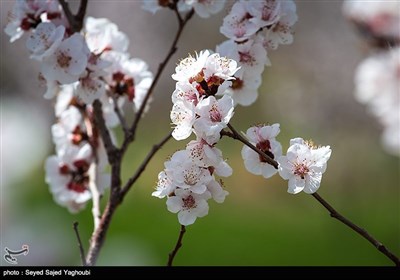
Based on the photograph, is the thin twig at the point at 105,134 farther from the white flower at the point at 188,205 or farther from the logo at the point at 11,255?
the white flower at the point at 188,205

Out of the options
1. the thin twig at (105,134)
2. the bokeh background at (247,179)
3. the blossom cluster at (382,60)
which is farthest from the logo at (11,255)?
the bokeh background at (247,179)

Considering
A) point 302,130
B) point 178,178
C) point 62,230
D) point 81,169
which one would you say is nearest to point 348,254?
point 62,230

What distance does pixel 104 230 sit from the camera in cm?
140

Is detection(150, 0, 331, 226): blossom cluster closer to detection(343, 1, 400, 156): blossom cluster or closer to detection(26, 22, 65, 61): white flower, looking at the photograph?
detection(26, 22, 65, 61): white flower

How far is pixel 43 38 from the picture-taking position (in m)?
1.38

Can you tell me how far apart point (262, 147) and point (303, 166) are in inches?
3.5

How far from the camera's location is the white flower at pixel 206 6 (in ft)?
Result: 4.86

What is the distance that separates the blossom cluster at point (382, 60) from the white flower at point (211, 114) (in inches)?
66.6

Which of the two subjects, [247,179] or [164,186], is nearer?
[164,186]

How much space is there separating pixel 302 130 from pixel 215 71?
688cm

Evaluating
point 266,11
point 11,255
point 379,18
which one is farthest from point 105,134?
point 379,18

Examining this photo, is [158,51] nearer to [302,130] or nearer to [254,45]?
[302,130]

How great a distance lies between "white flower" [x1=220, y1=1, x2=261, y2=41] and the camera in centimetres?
130

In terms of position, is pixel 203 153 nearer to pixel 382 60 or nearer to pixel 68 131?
pixel 68 131
